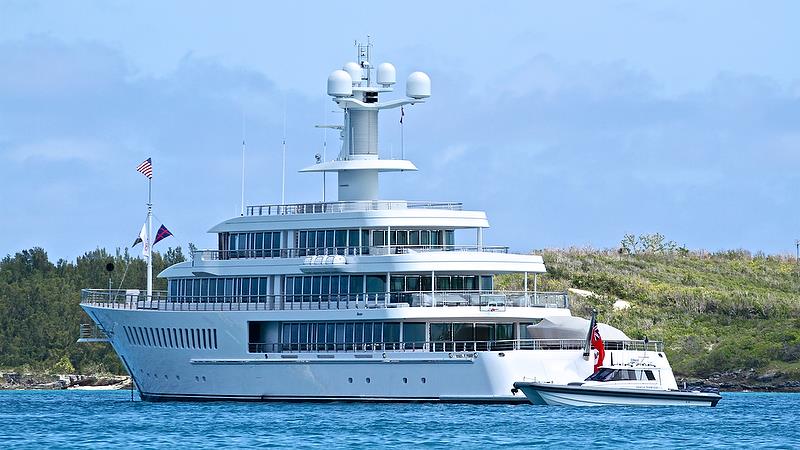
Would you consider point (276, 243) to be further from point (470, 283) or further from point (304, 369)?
point (470, 283)

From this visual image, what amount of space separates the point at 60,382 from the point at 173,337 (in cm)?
3174

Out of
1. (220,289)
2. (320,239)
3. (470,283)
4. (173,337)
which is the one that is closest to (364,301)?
(320,239)

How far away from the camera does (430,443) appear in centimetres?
5259

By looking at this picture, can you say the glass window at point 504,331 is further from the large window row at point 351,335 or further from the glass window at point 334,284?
the glass window at point 334,284

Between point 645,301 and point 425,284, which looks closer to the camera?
point 425,284

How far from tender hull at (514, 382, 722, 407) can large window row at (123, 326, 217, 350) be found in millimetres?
A: 12650

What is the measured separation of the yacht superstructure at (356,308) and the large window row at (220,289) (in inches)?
2.8

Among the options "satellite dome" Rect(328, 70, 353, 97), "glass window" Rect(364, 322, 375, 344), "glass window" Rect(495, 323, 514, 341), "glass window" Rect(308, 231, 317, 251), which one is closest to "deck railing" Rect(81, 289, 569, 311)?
"glass window" Rect(364, 322, 375, 344)

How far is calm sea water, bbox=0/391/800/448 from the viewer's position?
176ft

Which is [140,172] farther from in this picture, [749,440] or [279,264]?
[749,440]

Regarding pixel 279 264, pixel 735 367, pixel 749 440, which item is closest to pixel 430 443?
pixel 749 440

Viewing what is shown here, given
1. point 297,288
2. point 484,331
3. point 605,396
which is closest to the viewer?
point 605,396

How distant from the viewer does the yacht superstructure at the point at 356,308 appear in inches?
2591

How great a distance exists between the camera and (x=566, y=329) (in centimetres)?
6644
